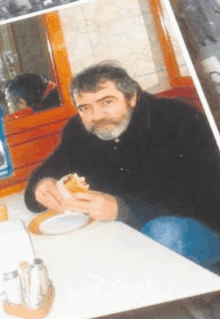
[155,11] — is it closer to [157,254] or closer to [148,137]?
[148,137]

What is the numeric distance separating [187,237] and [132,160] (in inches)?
7.1

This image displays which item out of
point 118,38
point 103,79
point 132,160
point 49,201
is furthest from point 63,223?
point 118,38

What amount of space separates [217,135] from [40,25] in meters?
0.44

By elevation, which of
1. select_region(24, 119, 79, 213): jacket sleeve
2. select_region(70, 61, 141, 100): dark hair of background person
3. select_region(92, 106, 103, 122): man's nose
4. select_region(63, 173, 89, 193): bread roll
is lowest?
select_region(63, 173, 89, 193): bread roll

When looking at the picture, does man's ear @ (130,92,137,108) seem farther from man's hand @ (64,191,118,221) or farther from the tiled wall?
man's hand @ (64,191,118,221)

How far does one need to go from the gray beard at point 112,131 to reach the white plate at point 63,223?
0.53ft

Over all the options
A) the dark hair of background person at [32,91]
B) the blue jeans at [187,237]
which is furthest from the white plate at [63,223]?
the dark hair of background person at [32,91]

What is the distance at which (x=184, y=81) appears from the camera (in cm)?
63

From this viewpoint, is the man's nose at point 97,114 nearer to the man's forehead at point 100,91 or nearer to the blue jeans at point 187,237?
the man's forehead at point 100,91

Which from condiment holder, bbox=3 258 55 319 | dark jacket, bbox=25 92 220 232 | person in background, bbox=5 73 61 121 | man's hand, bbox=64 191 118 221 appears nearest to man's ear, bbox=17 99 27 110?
person in background, bbox=5 73 61 121

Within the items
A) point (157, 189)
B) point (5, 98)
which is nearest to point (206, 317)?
point (157, 189)

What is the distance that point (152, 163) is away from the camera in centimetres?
60

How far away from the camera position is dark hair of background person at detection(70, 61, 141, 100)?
613 mm

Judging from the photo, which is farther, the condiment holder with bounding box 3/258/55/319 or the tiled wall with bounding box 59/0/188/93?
the tiled wall with bounding box 59/0/188/93
